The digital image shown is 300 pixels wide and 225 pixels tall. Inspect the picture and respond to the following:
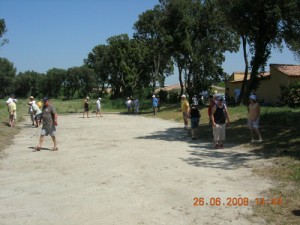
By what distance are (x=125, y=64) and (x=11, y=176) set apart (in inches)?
1967

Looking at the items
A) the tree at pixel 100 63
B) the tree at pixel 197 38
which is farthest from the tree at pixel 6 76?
the tree at pixel 197 38

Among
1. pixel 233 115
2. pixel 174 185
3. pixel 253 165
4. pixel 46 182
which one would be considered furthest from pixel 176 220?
pixel 233 115

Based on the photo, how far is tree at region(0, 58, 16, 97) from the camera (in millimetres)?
95375

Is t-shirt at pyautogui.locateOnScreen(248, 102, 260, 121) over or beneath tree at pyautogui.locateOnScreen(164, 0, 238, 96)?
beneath

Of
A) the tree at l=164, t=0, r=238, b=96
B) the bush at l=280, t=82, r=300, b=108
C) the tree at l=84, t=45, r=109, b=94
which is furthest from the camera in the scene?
the tree at l=84, t=45, r=109, b=94

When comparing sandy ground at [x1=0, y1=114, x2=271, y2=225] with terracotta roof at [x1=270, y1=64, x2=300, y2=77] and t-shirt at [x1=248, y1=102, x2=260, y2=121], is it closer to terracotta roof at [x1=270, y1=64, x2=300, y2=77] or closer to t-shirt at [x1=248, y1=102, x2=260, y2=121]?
t-shirt at [x1=248, y1=102, x2=260, y2=121]

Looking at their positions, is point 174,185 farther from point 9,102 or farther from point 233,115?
point 9,102

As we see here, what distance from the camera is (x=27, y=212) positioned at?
6051mm

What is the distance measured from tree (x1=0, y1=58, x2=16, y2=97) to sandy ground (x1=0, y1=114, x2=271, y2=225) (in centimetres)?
8883

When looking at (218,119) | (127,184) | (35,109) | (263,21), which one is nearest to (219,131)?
(218,119)

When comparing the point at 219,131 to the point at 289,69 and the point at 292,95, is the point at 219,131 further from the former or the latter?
the point at 289,69

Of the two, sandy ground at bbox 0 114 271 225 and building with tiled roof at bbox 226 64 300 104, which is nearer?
→ sandy ground at bbox 0 114 271 225
